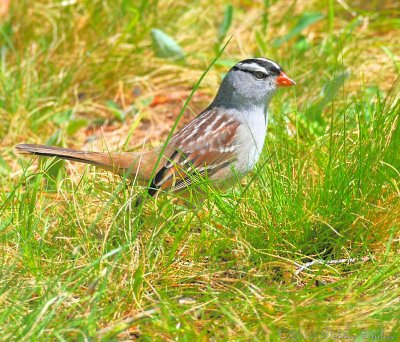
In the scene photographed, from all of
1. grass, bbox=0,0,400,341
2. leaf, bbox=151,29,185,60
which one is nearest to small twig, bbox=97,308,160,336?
grass, bbox=0,0,400,341

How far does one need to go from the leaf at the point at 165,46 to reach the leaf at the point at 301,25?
75 cm

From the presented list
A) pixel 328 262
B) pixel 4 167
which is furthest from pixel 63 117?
pixel 328 262

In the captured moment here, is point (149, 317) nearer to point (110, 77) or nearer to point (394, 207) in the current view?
point (394, 207)

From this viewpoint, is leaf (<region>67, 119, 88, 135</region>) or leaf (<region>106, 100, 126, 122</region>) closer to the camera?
leaf (<region>67, 119, 88, 135</region>)

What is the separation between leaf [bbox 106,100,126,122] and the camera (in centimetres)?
597

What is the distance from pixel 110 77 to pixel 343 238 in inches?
122

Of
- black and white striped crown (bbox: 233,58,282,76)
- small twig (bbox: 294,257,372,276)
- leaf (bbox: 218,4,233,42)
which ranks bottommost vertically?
small twig (bbox: 294,257,372,276)

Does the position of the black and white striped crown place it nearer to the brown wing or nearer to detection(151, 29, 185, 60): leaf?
the brown wing

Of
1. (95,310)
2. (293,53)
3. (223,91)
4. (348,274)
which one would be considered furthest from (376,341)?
(293,53)

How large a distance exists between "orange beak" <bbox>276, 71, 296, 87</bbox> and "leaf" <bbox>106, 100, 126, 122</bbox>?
5.24ft

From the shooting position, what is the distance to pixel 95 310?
9.71 ft

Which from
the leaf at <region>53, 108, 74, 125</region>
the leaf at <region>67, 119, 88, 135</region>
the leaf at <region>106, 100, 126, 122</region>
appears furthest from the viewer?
the leaf at <region>106, 100, 126, 122</region>

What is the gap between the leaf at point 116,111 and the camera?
19.6 ft

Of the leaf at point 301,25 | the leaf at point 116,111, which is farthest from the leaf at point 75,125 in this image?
the leaf at point 301,25
